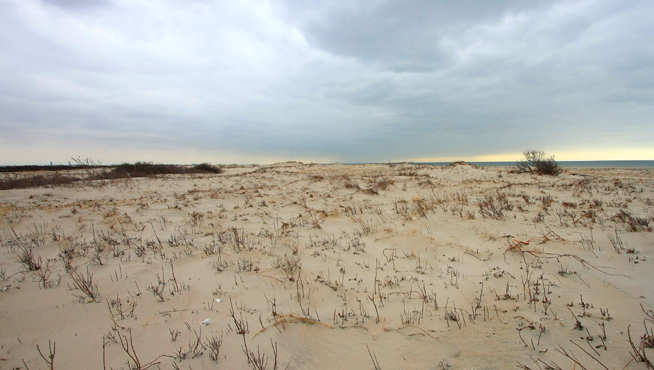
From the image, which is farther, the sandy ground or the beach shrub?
the beach shrub

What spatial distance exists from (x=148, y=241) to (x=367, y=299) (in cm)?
403

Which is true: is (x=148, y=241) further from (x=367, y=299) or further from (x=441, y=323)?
(x=441, y=323)

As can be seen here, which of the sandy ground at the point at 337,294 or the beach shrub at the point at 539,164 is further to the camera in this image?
the beach shrub at the point at 539,164

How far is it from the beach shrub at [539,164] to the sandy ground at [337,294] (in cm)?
1082

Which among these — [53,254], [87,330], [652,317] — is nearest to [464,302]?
[652,317]

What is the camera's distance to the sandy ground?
2.07 m

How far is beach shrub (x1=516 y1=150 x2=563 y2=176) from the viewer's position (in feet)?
48.8

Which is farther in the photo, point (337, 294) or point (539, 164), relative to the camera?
point (539, 164)

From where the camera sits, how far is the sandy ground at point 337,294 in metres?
2.07

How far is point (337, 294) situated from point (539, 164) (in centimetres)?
1768

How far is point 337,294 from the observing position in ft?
9.99

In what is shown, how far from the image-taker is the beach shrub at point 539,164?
14.9 meters

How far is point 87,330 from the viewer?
2400mm

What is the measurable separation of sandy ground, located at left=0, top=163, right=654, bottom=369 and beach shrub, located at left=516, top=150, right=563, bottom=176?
10.8 meters
